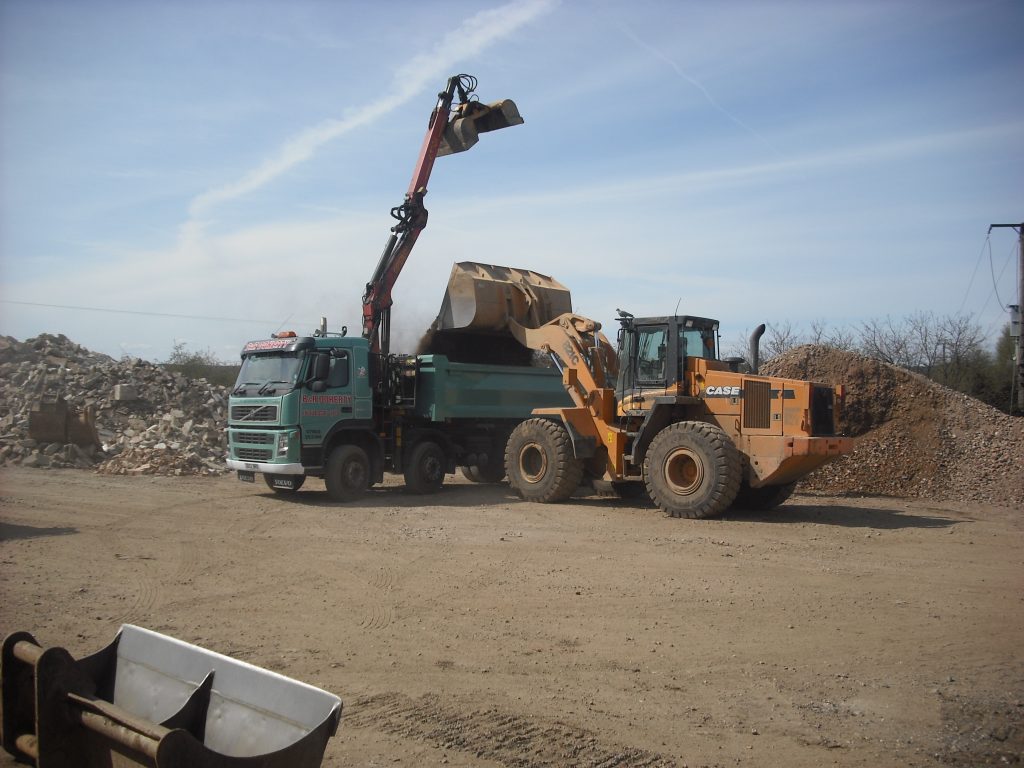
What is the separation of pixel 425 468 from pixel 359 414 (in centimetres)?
178

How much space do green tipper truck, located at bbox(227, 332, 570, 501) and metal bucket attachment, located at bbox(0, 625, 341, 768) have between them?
29.2 ft

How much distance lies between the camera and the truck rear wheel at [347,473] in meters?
14.0

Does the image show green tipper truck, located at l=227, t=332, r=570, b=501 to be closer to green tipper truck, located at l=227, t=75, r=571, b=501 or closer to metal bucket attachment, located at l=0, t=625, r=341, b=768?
green tipper truck, located at l=227, t=75, r=571, b=501

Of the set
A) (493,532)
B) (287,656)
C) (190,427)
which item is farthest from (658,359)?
(190,427)

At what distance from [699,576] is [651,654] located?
2.58m

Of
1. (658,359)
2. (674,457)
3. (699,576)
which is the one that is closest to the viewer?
(699,576)

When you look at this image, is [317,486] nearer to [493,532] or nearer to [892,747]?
[493,532]

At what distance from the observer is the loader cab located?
1309 centimetres

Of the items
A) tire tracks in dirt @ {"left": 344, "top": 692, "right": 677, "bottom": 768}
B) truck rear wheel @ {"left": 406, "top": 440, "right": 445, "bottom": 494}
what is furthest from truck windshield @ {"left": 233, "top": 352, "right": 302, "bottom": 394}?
tire tracks in dirt @ {"left": 344, "top": 692, "right": 677, "bottom": 768}

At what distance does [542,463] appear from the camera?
14234mm

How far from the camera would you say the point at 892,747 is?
4.54 m

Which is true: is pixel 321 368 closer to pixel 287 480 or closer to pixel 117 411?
pixel 287 480

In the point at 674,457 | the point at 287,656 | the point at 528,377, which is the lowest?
the point at 287,656

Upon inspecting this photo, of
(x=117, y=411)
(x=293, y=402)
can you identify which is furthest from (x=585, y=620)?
(x=117, y=411)
